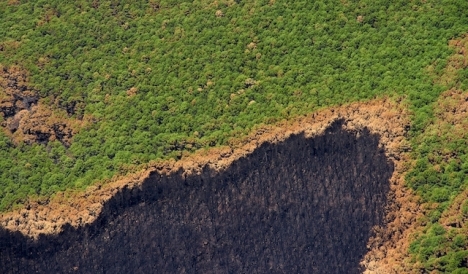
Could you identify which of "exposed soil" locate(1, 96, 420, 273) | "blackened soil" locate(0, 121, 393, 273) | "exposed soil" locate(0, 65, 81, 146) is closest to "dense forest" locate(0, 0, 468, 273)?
"exposed soil" locate(0, 65, 81, 146)

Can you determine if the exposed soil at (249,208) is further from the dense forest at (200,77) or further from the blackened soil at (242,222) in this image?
the dense forest at (200,77)

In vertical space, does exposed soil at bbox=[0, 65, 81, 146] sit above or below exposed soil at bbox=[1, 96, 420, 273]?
above

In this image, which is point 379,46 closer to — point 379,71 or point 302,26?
point 379,71

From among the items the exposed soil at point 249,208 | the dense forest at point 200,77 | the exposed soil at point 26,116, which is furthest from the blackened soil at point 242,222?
the exposed soil at point 26,116

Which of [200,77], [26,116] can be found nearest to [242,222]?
[200,77]

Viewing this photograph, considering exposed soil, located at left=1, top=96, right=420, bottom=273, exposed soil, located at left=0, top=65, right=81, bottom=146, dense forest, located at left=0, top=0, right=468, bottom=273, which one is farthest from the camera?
exposed soil, located at left=0, top=65, right=81, bottom=146

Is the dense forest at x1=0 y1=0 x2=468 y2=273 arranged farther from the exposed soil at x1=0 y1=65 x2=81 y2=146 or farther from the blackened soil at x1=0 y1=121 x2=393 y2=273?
the blackened soil at x1=0 y1=121 x2=393 y2=273

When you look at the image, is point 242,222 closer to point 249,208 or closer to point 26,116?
point 249,208
